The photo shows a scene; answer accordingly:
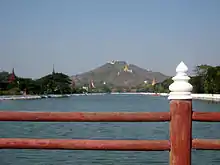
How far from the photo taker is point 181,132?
4.23 m

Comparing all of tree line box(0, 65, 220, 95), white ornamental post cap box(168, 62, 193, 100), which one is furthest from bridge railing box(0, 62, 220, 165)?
tree line box(0, 65, 220, 95)

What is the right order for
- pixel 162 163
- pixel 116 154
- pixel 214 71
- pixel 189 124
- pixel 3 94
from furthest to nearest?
pixel 3 94 < pixel 214 71 < pixel 116 154 < pixel 162 163 < pixel 189 124

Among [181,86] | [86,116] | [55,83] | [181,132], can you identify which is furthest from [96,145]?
[55,83]

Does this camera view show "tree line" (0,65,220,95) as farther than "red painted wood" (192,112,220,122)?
Yes

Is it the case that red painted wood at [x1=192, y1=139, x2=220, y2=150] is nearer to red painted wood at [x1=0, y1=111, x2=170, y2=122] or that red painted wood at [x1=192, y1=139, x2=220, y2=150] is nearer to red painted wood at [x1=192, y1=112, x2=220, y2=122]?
red painted wood at [x1=192, y1=112, x2=220, y2=122]

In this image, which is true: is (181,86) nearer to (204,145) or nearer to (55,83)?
(204,145)

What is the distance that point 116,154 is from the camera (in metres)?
15.3

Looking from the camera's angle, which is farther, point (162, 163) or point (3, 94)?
point (3, 94)

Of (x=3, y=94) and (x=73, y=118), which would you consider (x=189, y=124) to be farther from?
(x=3, y=94)

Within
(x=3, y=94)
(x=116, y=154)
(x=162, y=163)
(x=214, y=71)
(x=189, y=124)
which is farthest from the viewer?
(x=3, y=94)

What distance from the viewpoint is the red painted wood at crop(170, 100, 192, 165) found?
4.23 metres

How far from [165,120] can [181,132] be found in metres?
0.21

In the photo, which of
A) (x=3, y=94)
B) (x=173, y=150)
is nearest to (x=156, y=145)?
(x=173, y=150)

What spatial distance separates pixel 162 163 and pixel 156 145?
1018 centimetres
